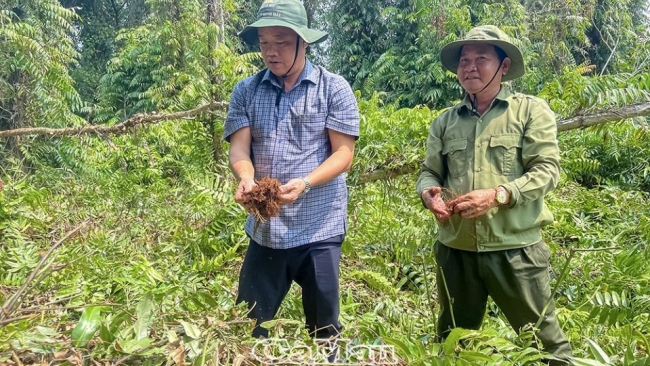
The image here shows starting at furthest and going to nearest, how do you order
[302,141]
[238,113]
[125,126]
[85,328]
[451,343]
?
[125,126], [238,113], [302,141], [451,343], [85,328]

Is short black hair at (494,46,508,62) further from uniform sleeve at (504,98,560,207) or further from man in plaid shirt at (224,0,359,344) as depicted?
man in plaid shirt at (224,0,359,344)

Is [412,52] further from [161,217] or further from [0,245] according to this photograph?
[0,245]

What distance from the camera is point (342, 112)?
234 centimetres

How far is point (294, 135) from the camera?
2334 millimetres

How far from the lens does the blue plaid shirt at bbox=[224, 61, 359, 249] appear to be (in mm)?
2318

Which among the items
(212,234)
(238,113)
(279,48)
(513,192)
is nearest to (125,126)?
(212,234)

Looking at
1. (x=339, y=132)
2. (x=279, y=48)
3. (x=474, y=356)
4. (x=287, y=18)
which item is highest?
(x=287, y=18)

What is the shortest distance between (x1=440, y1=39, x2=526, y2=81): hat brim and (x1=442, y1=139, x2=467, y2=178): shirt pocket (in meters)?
0.43

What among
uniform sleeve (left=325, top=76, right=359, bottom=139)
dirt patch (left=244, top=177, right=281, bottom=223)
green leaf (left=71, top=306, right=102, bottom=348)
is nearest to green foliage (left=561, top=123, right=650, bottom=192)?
uniform sleeve (left=325, top=76, right=359, bottom=139)

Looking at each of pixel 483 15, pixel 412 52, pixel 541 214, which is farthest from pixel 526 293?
pixel 412 52

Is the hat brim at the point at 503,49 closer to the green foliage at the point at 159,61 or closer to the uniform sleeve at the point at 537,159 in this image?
the uniform sleeve at the point at 537,159

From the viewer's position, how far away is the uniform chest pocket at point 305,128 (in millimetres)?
2326

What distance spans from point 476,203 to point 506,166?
0.31 meters

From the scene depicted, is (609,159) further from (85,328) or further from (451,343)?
(85,328)
